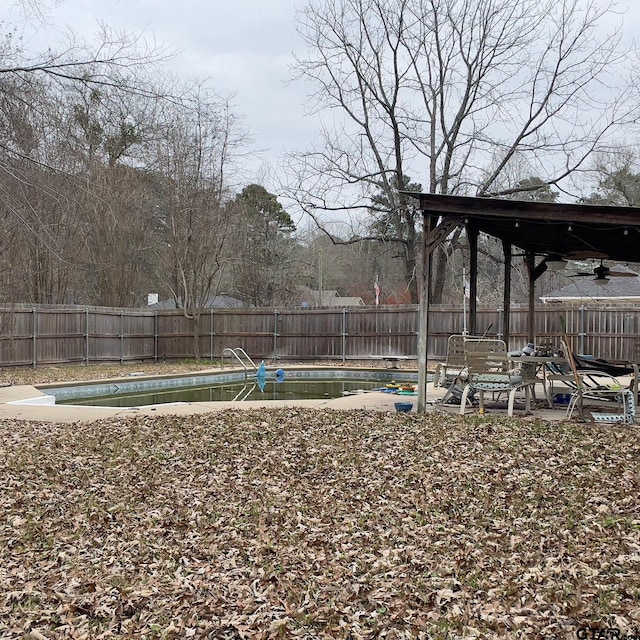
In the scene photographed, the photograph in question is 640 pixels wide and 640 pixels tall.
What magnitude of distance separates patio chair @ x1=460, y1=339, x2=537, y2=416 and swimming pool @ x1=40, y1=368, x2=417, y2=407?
4044 mm

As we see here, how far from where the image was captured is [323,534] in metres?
3.93

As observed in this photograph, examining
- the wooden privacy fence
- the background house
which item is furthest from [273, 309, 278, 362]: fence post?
the background house

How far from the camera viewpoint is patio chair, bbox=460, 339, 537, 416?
24.0 feet

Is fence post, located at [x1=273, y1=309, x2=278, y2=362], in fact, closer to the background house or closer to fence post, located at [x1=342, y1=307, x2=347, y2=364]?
fence post, located at [x1=342, y1=307, x2=347, y2=364]

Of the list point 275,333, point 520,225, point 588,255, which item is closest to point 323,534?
point 520,225

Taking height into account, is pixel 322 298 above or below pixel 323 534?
above

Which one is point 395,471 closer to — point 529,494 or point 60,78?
point 529,494

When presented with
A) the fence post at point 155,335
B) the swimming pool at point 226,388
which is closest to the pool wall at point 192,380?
the swimming pool at point 226,388

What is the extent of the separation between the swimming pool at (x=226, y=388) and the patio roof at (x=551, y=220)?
4.16 m

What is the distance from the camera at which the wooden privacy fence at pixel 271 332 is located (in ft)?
49.8

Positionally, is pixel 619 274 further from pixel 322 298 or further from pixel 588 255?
pixel 322 298

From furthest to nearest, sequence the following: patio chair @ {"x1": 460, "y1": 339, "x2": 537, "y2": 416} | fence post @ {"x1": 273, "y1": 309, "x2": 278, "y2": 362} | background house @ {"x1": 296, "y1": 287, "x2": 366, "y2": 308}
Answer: background house @ {"x1": 296, "y1": 287, "x2": 366, "y2": 308}
fence post @ {"x1": 273, "y1": 309, "x2": 278, "y2": 362}
patio chair @ {"x1": 460, "y1": 339, "x2": 537, "y2": 416}

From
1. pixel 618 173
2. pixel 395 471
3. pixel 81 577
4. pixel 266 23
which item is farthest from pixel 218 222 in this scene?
pixel 81 577

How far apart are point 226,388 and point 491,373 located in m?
7.49
